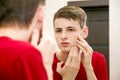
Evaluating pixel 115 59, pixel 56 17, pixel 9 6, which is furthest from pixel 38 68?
pixel 115 59

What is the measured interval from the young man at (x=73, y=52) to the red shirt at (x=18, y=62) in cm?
54

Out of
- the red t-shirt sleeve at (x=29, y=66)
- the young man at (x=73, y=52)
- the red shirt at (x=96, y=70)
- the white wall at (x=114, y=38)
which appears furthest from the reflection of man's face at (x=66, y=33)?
the white wall at (x=114, y=38)

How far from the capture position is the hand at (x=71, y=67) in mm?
1097

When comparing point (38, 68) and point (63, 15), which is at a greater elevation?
point (63, 15)

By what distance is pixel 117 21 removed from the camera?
2.60 m

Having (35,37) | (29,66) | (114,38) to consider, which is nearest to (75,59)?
(35,37)

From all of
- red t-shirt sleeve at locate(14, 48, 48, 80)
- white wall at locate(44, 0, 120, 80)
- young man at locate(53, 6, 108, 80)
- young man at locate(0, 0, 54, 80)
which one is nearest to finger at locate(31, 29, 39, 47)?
young man at locate(0, 0, 54, 80)

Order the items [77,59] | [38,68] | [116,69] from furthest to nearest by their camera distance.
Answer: [116,69] → [77,59] → [38,68]

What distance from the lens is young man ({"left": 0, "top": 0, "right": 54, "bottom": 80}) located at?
21.1 inches

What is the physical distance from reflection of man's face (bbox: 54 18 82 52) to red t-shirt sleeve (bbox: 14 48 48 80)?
1.92 ft

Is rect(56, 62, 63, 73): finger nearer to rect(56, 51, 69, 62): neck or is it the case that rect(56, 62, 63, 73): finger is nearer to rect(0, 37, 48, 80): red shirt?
rect(56, 51, 69, 62): neck

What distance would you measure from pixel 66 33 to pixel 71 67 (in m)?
0.17

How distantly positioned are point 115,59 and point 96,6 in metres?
0.62

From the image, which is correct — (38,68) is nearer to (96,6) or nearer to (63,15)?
(63,15)
